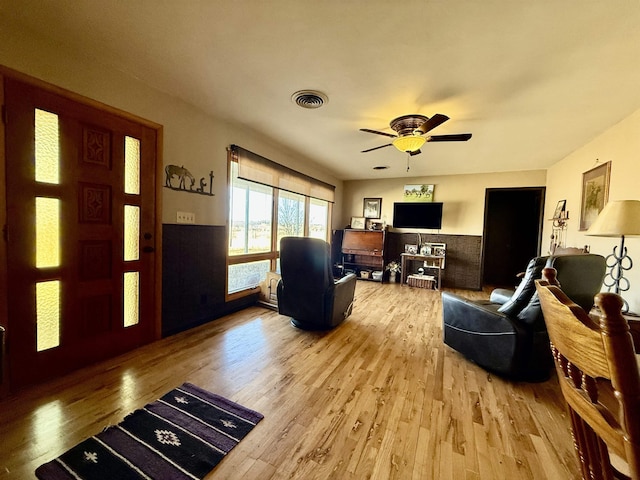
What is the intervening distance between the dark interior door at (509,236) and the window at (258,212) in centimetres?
441

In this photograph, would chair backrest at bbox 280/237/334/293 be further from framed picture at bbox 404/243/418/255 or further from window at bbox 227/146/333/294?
framed picture at bbox 404/243/418/255

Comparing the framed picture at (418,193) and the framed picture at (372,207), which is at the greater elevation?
the framed picture at (418,193)

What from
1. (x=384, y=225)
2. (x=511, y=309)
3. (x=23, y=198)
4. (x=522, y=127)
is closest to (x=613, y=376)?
(x=511, y=309)

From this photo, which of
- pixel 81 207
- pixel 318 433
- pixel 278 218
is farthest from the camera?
pixel 278 218

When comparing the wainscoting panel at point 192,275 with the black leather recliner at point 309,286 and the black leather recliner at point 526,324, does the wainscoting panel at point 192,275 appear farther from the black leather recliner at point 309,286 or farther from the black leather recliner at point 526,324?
the black leather recliner at point 526,324

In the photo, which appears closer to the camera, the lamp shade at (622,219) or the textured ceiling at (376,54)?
the textured ceiling at (376,54)

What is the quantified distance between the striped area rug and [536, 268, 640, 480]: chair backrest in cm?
145

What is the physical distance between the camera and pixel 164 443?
1348mm

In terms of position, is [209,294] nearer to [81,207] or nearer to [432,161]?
[81,207]

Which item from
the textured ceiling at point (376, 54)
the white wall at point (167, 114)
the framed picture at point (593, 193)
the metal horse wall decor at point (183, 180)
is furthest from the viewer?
the framed picture at point (593, 193)

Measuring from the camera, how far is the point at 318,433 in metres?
1.45

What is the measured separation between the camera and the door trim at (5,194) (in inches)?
62.7

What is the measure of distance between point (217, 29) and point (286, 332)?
2641mm

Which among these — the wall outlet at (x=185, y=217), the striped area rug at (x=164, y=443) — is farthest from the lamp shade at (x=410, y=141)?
the striped area rug at (x=164, y=443)
